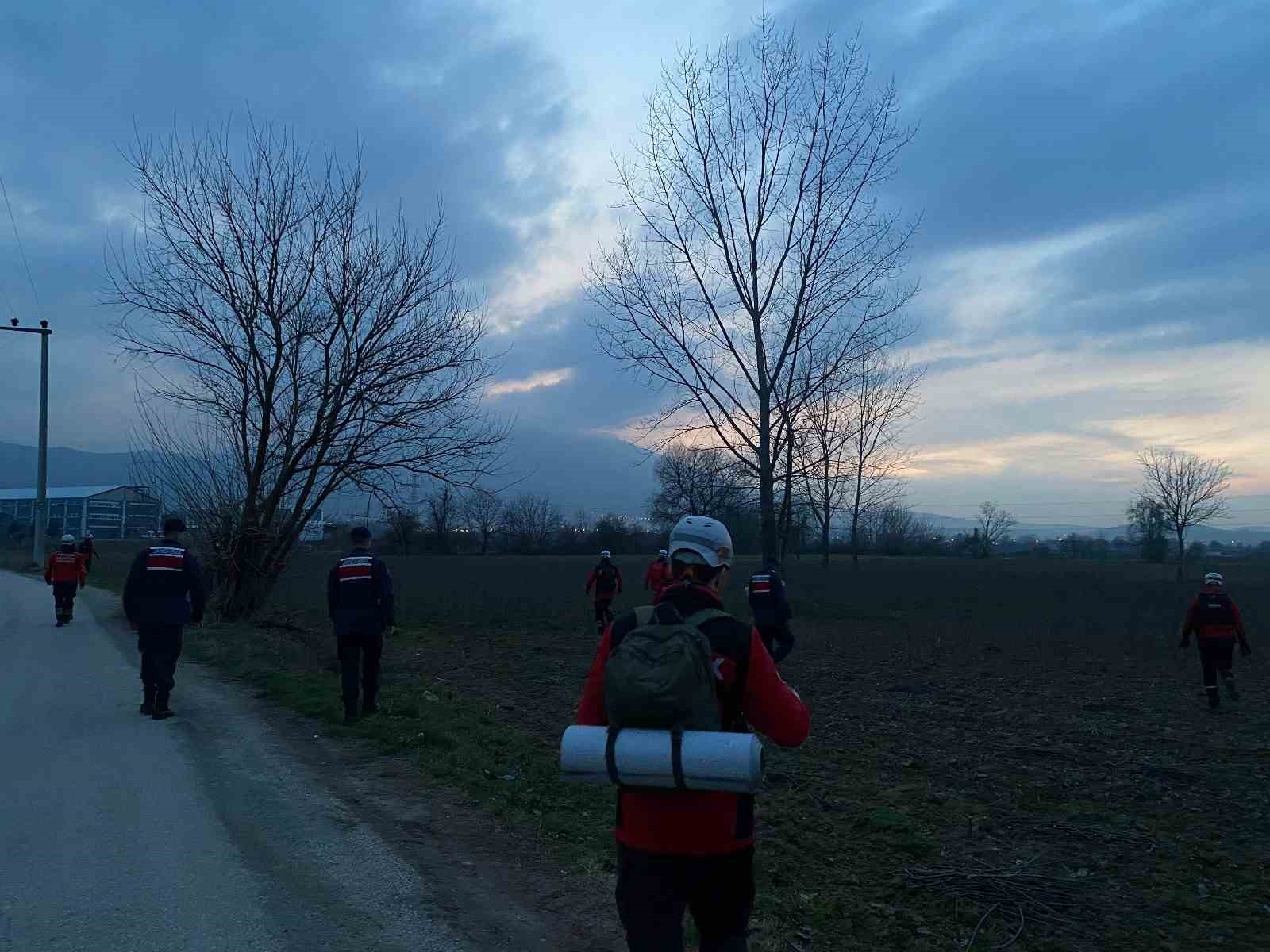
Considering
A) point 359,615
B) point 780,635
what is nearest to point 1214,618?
point 780,635

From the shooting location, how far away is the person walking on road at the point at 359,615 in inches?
356

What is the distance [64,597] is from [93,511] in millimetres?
53057

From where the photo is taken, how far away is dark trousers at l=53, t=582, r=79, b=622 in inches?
709

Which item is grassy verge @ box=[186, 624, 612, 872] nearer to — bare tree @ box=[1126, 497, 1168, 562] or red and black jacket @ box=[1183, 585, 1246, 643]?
red and black jacket @ box=[1183, 585, 1246, 643]

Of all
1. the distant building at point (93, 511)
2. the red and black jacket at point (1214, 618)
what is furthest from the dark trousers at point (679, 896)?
the distant building at point (93, 511)

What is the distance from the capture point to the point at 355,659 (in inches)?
358

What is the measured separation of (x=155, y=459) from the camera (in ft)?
62.2

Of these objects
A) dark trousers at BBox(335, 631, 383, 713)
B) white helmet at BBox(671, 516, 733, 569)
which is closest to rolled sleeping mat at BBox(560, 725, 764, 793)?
white helmet at BBox(671, 516, 733, 569)

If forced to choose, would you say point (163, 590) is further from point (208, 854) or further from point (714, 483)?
point (714, 483)

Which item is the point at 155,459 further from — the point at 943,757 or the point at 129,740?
the point at 943,757

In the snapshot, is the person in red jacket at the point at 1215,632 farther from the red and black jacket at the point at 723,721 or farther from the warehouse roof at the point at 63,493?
the warehouse roof at the point at 63,493

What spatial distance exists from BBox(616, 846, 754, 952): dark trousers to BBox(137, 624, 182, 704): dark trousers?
24.5 feet

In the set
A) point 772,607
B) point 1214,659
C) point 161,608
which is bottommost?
point 1214,659

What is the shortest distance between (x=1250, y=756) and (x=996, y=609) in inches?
840
